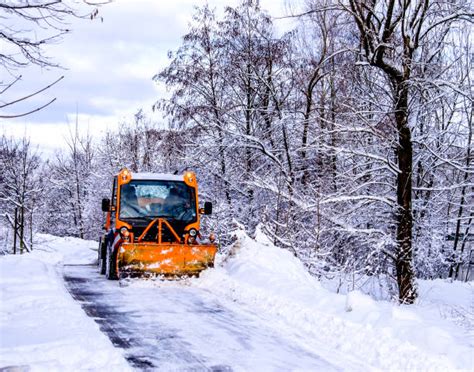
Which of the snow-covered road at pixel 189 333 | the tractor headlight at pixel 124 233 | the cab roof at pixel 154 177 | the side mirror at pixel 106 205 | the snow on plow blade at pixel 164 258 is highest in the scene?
the cab roof at pixel 154 177

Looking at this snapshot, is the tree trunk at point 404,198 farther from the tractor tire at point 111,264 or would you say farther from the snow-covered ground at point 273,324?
the tractor tire at point 111,264

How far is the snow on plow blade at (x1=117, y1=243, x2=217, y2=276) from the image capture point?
10969 millimetres

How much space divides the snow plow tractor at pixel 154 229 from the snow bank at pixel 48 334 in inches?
65.8

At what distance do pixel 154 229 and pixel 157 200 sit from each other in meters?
0.77

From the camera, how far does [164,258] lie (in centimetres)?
1117

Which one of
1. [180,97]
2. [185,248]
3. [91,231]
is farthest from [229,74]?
[91,231]

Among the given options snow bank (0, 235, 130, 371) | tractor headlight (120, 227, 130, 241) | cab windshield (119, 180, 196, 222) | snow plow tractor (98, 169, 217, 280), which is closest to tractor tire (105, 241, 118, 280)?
snow plow tractor (98, 169, 217, 280)

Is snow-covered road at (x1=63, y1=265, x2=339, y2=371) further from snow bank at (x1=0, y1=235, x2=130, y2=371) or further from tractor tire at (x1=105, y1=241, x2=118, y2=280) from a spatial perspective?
tractor tire at (x1=105, y1=241, x2=118, y2=280)

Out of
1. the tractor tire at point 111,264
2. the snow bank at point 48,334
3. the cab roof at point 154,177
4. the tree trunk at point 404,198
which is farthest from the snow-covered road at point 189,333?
the tree trunk at point 404,198

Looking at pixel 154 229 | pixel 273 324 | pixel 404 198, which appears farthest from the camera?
pixel 404 198

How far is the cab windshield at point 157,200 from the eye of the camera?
12.0m

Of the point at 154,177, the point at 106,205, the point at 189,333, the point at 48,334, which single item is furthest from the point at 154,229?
the point at 48,334

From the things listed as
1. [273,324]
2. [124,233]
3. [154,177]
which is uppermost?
[154,177]

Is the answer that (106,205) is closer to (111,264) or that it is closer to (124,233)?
(124,233)
